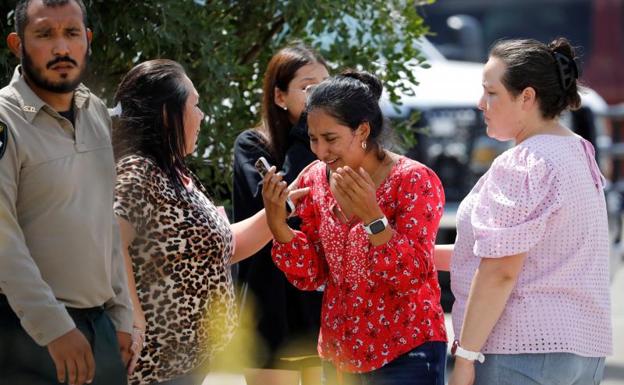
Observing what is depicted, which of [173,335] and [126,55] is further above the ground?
[126,55]

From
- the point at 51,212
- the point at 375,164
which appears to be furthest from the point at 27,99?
the point at 375,164

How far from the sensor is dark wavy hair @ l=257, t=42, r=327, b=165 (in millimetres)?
4699

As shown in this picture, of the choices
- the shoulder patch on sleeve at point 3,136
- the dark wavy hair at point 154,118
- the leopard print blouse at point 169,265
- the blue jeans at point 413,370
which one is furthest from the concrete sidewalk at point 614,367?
the shoulder patch on sleeve at point 3,136

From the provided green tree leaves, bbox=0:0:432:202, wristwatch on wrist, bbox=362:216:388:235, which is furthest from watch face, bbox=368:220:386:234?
green tree leaves, bbox=0:0:432:202

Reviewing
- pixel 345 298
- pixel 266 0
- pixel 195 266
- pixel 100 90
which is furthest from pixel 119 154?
pixel 266 0

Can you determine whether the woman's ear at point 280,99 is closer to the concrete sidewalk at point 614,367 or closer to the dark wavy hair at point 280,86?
the dark wavy hair at point 280,86

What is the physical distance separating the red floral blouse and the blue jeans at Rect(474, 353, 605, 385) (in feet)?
1.17

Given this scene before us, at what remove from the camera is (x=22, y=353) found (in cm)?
319

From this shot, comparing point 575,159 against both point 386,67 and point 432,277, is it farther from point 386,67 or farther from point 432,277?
point 386,67

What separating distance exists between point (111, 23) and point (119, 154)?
1.05 meters

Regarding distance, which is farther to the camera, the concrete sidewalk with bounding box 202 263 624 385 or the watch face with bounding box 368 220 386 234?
the concrete sidewalk with bounding box 202 263 624 385

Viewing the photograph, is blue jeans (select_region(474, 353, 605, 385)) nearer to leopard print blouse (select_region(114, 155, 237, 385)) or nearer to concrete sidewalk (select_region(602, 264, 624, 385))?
leopard print blouse (select_region(114, 155, 237, 385))

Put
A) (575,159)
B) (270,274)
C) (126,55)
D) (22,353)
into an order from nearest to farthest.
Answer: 1. (22,353)
2. (575,159)
3. (270,274)
4. (126,55)

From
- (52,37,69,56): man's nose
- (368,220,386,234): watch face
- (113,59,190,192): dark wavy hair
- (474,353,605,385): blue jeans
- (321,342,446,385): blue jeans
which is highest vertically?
(52,37,69,56): man's nose
